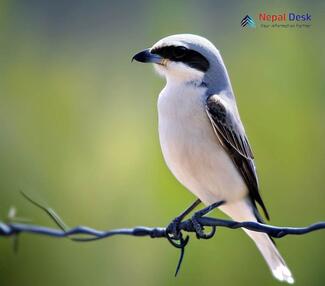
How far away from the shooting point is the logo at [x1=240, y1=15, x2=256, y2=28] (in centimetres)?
484

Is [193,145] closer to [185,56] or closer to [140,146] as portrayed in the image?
[185,56]

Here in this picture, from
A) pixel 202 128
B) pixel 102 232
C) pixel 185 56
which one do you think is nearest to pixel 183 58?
pixel 185 56

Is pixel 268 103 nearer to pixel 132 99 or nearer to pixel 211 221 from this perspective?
pixel 132 99

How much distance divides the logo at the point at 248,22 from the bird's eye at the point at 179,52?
1.97 m

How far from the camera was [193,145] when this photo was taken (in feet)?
9.13

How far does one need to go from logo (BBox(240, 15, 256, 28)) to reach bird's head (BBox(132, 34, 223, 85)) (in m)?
1.93

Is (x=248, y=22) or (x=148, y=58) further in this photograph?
(x=248, y=22)

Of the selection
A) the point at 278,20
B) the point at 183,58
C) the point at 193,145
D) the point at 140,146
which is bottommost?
the point at 140,146

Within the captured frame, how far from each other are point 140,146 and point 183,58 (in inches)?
77.3

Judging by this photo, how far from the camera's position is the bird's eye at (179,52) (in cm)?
295

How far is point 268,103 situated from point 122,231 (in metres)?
2.59

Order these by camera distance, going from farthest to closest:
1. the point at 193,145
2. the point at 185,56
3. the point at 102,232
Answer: the point at 185,56, the point at 193,145, the point at 102,232

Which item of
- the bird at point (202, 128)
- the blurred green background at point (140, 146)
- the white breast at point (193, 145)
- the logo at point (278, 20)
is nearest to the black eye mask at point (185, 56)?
the bird at point (202, 128)

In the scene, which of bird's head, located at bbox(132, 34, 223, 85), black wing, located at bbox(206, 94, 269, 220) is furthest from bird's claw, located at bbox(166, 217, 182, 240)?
bird's head, located at bbox(132, 34, 223, 85)
